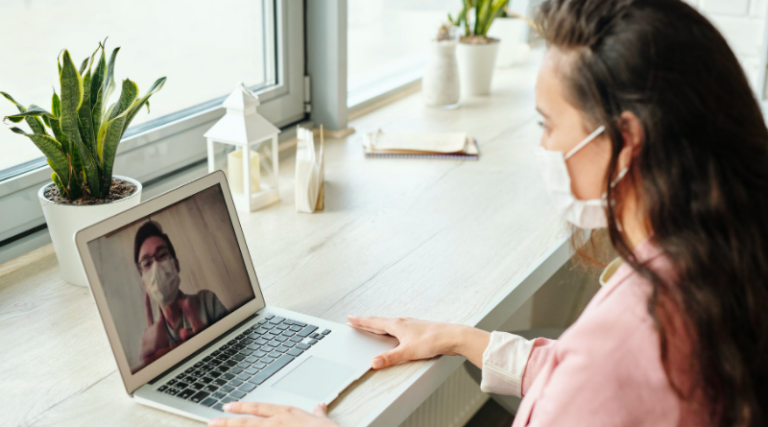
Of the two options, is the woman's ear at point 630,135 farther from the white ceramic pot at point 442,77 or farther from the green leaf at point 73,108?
the white ceramic pot at point 442,77

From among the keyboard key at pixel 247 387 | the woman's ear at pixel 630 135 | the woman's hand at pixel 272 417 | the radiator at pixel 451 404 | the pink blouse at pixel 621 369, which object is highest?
the woman's ear at pixel 630 135

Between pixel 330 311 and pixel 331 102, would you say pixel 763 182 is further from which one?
pixel 331 102

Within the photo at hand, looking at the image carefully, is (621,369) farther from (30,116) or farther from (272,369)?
(30,116)

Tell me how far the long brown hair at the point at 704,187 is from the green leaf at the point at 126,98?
75 cm

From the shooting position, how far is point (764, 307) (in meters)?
0.69

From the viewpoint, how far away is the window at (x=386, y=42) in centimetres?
219

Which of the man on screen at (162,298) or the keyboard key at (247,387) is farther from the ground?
the man on screen at (162,298)

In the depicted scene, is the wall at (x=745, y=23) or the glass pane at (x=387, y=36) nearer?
the glass pane at (x=387, y=36)

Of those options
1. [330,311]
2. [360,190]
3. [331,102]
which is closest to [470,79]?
[331,102]

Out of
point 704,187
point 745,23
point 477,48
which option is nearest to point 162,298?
point 704,187

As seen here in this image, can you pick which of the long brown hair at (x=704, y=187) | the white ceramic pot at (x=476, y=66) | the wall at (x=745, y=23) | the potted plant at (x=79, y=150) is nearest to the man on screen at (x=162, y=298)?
the potted plant at (x=79, y=150)

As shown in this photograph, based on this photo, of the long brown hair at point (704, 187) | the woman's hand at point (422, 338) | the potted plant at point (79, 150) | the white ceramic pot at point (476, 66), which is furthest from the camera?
the white ceramic pot at point (476, 66)

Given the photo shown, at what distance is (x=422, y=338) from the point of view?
3.30 ft

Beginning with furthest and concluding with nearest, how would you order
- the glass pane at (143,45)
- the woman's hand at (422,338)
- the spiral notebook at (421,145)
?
the spiral notebook at (421,145) → the glass pane at (143,45) → the woman's hand at (422,338)
